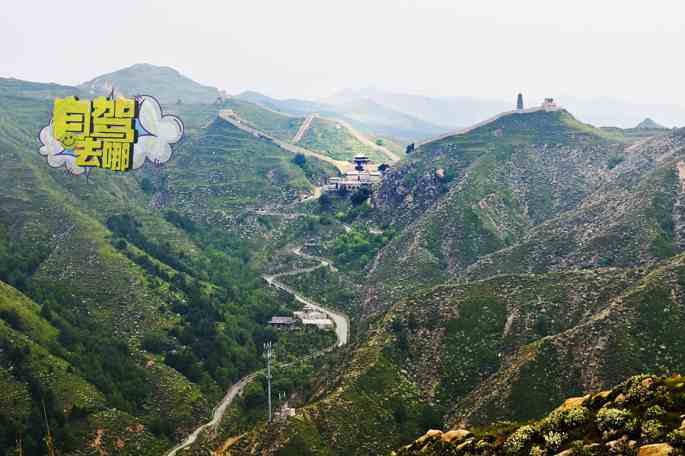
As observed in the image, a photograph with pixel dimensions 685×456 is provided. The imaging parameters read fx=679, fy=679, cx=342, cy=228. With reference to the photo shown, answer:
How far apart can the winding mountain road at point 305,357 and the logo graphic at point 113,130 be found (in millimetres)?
23592

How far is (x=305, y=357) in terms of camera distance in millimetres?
71062

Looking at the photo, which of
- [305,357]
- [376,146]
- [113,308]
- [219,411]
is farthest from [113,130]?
[376,146]

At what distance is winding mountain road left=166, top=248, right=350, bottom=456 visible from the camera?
193 feet

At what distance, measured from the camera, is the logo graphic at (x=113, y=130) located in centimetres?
7656

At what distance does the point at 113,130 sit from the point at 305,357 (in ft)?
112

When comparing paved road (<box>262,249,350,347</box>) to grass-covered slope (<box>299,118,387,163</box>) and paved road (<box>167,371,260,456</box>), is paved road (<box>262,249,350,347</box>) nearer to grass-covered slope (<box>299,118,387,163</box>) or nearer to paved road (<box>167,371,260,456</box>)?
paved road (<box>167,371,260,456</box>)

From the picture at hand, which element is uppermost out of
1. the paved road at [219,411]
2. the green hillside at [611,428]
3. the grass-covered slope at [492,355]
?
the green hillside at [611,428]

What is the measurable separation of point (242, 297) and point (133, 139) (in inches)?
913

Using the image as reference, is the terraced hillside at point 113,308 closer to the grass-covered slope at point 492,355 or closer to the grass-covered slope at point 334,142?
Answer: the grass-covered slope at point 492,355

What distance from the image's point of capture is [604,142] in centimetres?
10456

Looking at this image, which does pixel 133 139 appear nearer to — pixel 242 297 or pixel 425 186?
pixel 242 297

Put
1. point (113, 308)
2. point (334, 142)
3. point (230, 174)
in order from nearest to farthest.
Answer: point (113, 308), point (230, 174), point (334, 142)

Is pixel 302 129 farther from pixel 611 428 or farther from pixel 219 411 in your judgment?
pixel 611 428

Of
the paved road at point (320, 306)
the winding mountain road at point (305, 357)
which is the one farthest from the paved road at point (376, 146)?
the paved road at point (320, 306)
